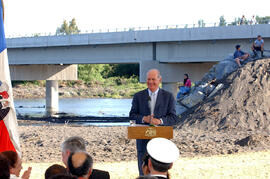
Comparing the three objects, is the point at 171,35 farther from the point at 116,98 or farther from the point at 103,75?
the point at 103,75

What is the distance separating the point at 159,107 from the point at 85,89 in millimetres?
78055

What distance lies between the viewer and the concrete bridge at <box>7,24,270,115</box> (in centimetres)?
3394

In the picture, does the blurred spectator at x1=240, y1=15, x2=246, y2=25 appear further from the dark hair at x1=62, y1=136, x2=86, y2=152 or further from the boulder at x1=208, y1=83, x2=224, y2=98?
the dark hair at x1=62, y1=136, x2=86, y2=152

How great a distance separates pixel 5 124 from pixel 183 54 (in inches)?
1158

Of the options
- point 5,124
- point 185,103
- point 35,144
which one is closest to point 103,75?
point 185,103

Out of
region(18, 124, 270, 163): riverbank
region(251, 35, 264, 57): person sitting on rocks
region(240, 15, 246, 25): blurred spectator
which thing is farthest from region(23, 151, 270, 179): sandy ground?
region(240, 15, 246, 25): blurred spectator

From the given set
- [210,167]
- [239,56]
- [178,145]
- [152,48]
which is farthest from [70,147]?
[152,48]

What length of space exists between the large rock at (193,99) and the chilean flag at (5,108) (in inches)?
680

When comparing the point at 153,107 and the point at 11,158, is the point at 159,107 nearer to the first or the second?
the point at 153,107

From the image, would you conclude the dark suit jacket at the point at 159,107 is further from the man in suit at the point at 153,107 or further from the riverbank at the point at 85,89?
the riverbank at the point at 85,89

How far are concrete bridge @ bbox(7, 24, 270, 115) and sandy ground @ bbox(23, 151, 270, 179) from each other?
20082 millimetres

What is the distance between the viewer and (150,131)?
6672 millimetres

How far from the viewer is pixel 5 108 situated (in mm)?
7535

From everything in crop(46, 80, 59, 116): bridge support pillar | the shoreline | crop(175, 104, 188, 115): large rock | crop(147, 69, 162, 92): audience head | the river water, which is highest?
crop(147, 69, 162, 92): audience head
